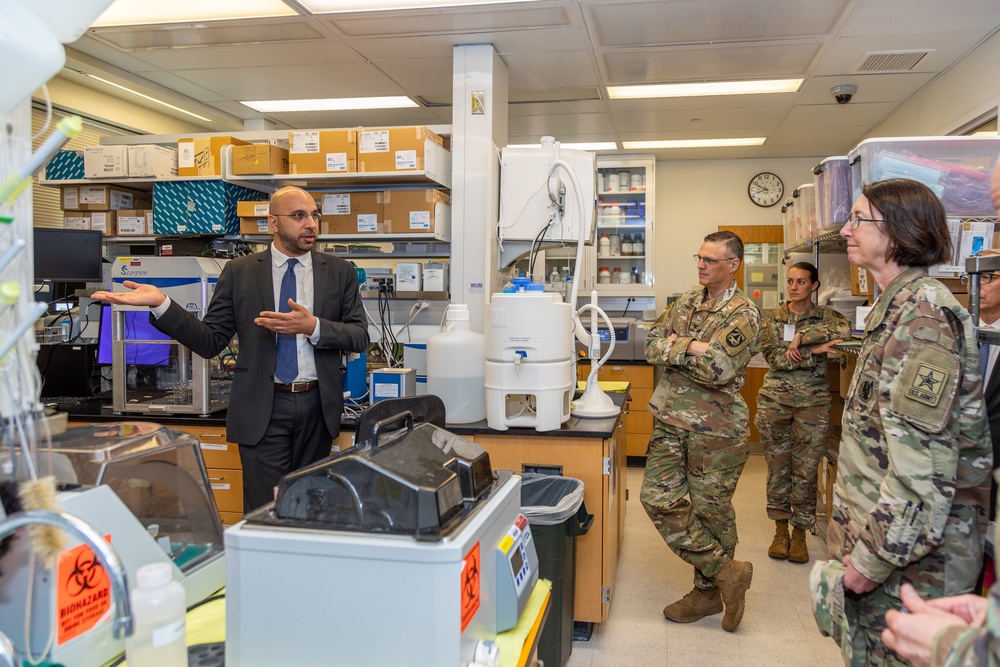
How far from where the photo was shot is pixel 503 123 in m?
4.16

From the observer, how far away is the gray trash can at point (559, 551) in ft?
7.64

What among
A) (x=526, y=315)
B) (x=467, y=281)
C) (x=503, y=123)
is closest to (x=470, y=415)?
(x=526, y=315)

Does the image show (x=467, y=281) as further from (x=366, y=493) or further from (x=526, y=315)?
(x=366, y=493)

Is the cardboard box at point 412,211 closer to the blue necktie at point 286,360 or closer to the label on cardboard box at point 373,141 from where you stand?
the label on cardboard box at point 373,141

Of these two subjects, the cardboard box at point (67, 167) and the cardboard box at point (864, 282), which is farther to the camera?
the cardboard box at point (67, 167)

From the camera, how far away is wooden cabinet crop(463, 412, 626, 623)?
2.68m

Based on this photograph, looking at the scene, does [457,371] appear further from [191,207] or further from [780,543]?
[780,543]

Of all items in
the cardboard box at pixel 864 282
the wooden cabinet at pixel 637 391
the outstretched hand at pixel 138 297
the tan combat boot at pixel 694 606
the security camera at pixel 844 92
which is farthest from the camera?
the wooden cabinet at pixel 637 391

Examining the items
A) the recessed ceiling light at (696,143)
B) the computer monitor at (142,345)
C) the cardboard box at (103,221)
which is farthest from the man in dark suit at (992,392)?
the recessed ceiling light at (696,143)

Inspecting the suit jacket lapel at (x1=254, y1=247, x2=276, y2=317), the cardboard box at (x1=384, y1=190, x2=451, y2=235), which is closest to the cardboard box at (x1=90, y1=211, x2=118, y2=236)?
the cardboard box at (x1=384, y1=190, x2=451, y2=235)

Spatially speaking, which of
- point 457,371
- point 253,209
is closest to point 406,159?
point 253,209

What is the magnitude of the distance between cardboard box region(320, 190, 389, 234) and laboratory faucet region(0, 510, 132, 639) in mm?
3010

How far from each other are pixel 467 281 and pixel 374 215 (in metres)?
0.60

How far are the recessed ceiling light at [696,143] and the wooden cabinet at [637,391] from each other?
2047 millimetres
